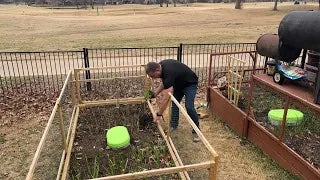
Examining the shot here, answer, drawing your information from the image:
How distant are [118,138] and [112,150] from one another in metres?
0.25

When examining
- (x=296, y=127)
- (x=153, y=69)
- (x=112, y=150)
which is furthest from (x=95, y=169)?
(x=296, y=127)

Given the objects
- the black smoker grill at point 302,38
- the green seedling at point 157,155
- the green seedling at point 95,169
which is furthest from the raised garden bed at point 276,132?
the green seedling at point 95,169

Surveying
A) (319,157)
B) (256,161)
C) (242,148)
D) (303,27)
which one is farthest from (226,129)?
(303,27)

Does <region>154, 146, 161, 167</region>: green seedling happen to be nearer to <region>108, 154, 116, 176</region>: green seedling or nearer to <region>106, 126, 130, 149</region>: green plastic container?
<region>106, 126, 130, 149</region>: green plastic container

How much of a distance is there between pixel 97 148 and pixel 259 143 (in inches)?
125

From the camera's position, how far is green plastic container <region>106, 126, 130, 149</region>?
237 inches

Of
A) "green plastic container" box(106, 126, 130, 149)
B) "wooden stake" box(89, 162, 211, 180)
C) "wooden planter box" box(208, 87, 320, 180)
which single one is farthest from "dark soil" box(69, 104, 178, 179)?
"wooden stake" box(89, 162, 211, 180)

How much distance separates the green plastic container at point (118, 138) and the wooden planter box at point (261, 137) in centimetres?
245

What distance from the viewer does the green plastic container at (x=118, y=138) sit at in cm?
603

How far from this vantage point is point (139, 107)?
8.16 m

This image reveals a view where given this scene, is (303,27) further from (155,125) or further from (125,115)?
(125,115)

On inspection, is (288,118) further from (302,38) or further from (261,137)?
(302,38)

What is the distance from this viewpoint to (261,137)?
6203 millimetres

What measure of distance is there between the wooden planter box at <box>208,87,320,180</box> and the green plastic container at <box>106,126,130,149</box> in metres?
2.45
